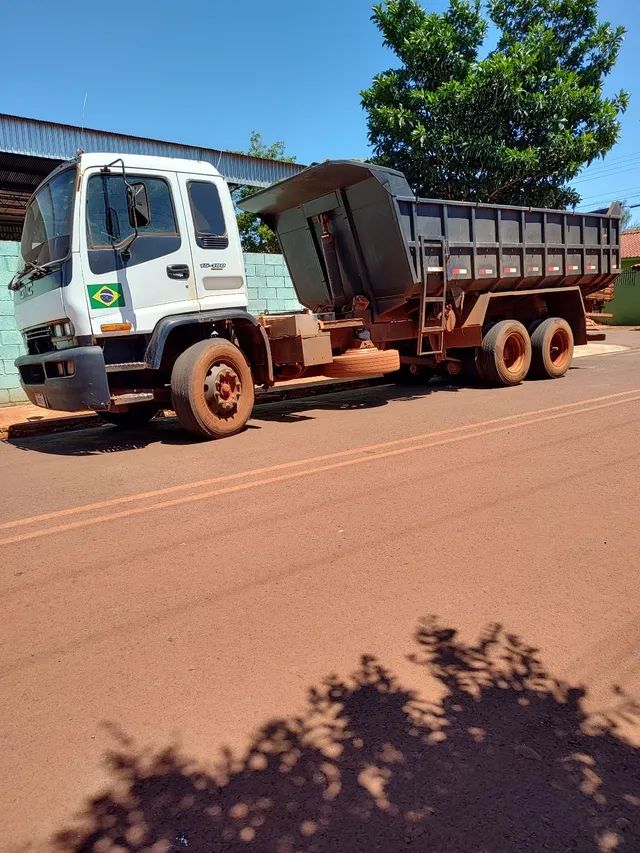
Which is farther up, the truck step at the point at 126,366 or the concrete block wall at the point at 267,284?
the concrete block wall at the point at 267,284

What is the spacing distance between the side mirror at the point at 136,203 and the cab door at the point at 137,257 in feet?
0.50

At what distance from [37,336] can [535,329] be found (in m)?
8.17

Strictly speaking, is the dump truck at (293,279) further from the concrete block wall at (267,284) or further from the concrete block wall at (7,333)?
the concrete block wall at (7,333)

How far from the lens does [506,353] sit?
11133 mm

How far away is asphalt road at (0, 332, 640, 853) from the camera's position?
1953mm

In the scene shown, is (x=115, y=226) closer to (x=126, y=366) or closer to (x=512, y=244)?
(x=126, y=366)

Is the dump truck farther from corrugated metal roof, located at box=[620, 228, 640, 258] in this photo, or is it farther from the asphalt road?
corrugated metal roof, located at box=[620, 228, 640, 258]

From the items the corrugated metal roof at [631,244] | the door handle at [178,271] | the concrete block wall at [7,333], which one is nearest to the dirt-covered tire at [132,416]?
the door handle at [178,271]

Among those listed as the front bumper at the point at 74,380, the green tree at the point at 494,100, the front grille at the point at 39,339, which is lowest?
the front bumper at the point at 74,380

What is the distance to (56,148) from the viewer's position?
44.3 feet

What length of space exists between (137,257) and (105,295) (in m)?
0.53

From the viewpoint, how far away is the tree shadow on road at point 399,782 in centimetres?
186

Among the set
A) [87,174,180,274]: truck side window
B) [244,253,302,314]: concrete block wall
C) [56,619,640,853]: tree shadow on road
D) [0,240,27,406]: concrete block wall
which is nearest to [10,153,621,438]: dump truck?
[87,174,180,274]: truck side window

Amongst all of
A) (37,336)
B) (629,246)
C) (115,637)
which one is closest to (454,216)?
(37,336)
